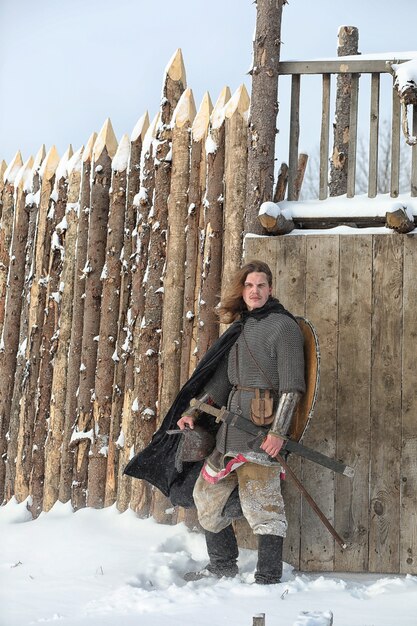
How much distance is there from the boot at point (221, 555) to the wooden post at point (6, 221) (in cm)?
306

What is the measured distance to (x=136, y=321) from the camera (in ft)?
20.5

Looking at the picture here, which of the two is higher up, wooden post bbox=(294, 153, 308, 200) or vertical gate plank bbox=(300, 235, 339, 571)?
wooden post bbox=(294, 153, 308, 200)

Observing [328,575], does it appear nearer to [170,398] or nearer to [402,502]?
[402,502]

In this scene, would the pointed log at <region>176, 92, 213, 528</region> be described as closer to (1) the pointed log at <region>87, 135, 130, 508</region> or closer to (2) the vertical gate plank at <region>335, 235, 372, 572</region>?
(1) the pointed log at <region>87, 135, 130, 508</region>

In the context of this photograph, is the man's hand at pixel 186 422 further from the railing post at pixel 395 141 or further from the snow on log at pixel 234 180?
the railing post at pixel 395 141

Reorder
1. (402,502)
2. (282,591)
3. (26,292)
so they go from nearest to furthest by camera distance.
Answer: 1. (282,591)
2. (402,502)
3. (26,292)

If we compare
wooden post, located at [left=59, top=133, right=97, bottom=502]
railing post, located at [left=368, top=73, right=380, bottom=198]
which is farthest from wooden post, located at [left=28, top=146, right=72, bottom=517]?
railing post, located at [left=368, top=73, right=380, bottom=198]

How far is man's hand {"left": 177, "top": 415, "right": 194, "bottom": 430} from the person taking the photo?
17.1 ft

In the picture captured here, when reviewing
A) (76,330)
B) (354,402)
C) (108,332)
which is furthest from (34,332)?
(354,402)

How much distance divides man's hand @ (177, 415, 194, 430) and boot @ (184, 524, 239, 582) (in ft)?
1.93

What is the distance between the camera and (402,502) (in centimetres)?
530

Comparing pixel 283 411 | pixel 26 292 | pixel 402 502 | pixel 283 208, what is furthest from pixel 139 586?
pixel 26 292

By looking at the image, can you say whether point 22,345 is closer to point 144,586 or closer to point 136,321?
point 136,321

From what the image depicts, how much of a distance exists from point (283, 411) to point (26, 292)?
10.3 ft
